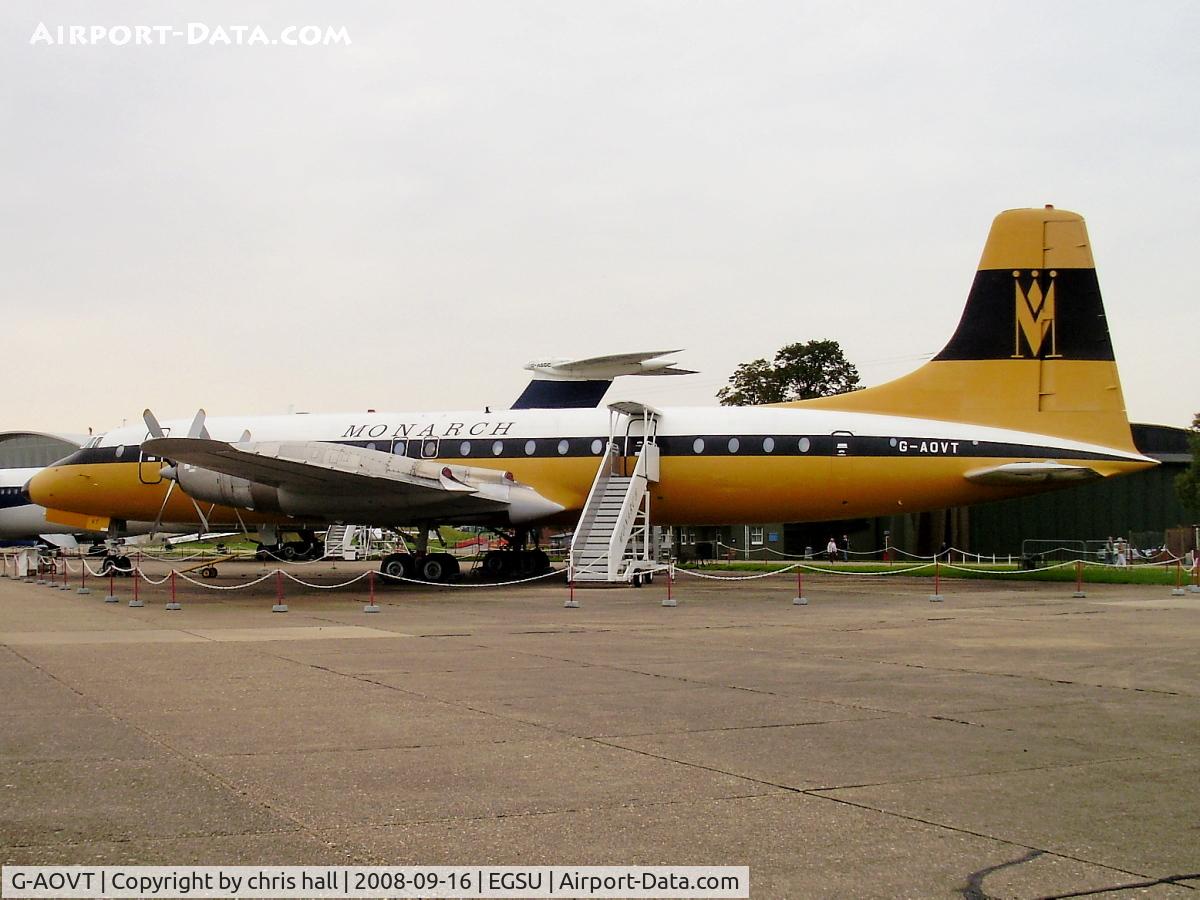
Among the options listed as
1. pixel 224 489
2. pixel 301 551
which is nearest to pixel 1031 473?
pixel 224 489

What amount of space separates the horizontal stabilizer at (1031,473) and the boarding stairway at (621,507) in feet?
23.1

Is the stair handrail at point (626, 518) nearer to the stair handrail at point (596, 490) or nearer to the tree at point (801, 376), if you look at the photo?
the stair handrail at point (596, 490)

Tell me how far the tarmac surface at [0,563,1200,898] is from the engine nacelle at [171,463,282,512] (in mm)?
9898

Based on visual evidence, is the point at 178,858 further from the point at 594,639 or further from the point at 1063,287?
the point at 1063,287

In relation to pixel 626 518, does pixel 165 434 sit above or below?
above

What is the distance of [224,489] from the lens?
25.0 meters

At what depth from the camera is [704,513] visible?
2617 centimetres

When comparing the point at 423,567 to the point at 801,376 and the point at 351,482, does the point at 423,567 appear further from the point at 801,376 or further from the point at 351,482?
the point at 801,376

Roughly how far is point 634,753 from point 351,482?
17542 millimetres

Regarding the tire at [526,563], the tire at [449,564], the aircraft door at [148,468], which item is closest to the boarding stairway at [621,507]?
the tire at [449,564]

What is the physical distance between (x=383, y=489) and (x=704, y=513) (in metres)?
7.39

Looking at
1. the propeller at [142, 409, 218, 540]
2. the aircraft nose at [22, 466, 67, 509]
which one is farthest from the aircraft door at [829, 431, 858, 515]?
the aircraft nose at [22, 466, 67, 509]

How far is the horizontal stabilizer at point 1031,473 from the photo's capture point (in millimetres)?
22609

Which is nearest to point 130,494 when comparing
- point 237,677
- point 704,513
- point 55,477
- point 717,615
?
point 55,477
